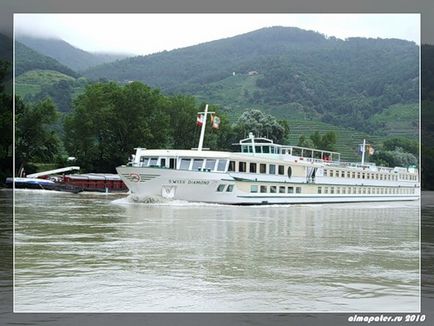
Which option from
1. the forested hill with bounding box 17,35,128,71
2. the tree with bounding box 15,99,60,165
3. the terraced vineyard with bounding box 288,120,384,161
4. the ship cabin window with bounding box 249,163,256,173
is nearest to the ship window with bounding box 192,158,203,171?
the ship cabin window with bounding box 249,163,256,173

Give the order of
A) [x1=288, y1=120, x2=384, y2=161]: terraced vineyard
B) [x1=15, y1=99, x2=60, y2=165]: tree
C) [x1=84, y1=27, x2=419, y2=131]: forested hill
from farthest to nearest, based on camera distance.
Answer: [x1=84, y1=27, x2=419, y2=131]: forested hill < [x1=288, y1=120, x2=384, y2=161]: terraced vineyard < [x1=15, y1=99, x2=60, y2=165]: tree

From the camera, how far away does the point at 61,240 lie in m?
11.8

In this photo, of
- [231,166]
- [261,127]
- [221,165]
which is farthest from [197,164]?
[261,127]

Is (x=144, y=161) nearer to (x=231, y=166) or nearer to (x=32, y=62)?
(x=231, y=166)

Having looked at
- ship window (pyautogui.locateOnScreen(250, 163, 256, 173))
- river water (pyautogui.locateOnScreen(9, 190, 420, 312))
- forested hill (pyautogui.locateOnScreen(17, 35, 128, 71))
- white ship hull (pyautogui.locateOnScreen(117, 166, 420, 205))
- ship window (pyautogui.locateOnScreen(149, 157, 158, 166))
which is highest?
forested hill (pyautogui.locateOnScreen(17, 35, 128, 71))

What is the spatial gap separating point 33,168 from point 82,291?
3357cm

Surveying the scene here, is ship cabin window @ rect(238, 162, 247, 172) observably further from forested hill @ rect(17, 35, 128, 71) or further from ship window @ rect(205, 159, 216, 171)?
forested hill @ rect(17, 35, 128, 71)

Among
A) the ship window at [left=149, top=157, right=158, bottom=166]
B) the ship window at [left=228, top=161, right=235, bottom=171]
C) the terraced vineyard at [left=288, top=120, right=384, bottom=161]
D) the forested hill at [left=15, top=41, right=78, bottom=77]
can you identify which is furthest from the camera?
the forested hill at [left=15, top=41, right=78, bottom=77]

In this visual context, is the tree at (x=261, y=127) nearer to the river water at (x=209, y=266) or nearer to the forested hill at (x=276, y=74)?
the forested hill at (x=276, y=74)

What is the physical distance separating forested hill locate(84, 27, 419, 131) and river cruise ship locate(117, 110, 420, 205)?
3042 cm

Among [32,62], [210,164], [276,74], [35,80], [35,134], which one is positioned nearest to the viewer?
[210,164]

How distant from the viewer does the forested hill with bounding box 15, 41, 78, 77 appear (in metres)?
61.2

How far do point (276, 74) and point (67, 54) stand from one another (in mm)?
25541

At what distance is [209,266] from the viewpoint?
8.89 meters
